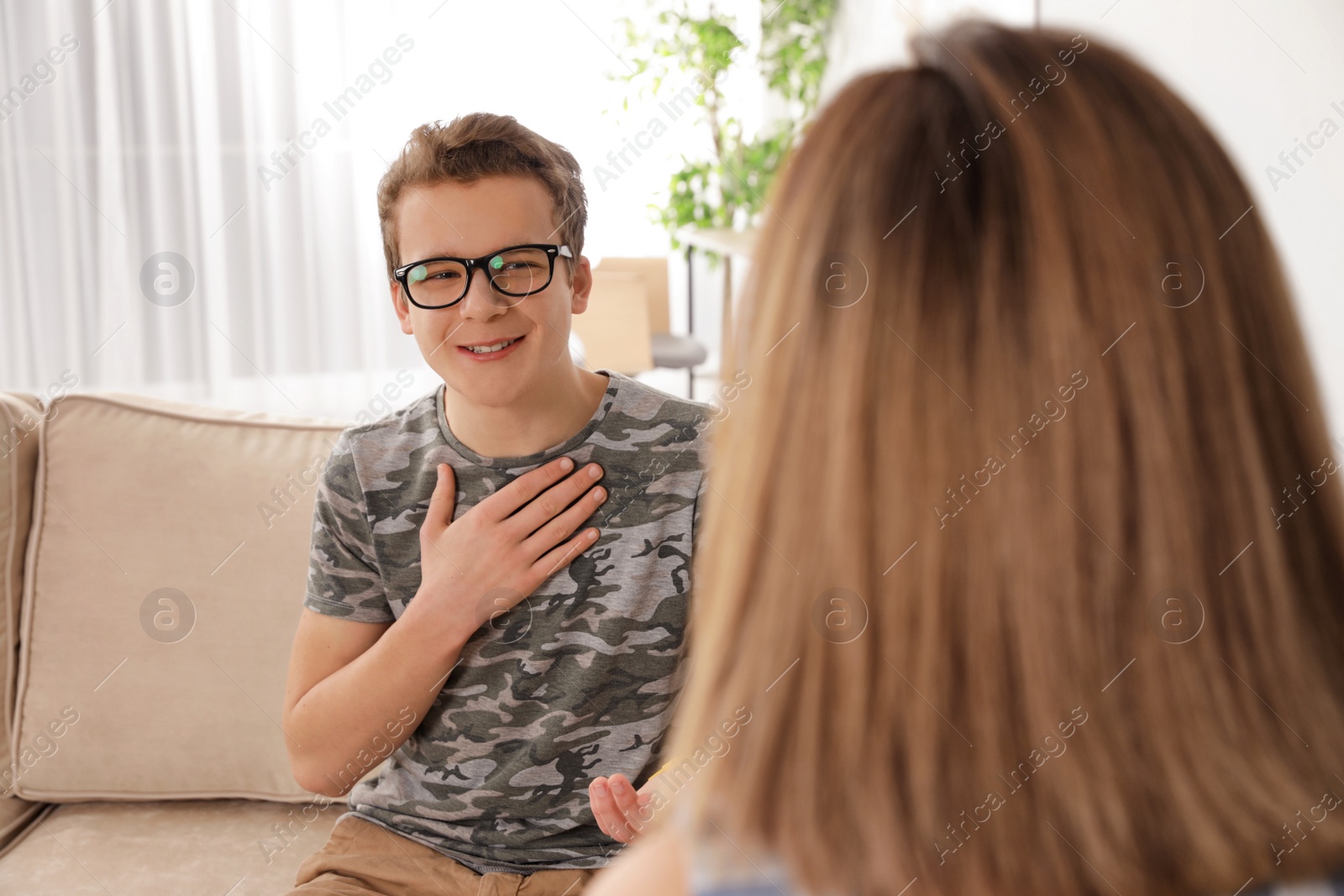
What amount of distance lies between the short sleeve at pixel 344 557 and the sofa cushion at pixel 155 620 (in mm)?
223

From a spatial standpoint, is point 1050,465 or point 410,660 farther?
point 410,660

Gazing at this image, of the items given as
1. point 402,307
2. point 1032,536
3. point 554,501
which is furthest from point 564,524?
point 1032,536

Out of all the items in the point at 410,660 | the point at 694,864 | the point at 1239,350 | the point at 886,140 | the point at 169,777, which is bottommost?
the point at 169,777

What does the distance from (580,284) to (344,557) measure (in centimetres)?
47

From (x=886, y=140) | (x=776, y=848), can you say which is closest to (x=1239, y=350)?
(x=886, y=140)

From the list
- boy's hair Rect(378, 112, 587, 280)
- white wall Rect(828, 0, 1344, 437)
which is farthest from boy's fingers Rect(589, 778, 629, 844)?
white wall Rect(828, 0, 1344, 437)

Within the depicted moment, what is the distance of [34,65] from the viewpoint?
451cm

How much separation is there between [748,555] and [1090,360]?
0.63 ft

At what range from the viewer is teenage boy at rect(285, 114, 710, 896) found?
121 centimetres

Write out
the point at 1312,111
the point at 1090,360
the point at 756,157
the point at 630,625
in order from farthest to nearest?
the point at 756,157
the point at 630,625
the point at 1312,111
the point at 1090,360

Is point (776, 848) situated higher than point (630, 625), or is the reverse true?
point (776, 848)

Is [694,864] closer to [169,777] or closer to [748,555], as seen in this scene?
[748,555]

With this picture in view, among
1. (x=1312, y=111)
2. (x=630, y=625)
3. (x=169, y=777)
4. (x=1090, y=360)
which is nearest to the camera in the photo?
(x=1090, y=360)

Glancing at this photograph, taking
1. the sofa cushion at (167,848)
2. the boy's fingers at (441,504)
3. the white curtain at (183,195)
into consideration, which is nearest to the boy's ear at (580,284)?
the boy's fingers at (441,504)
